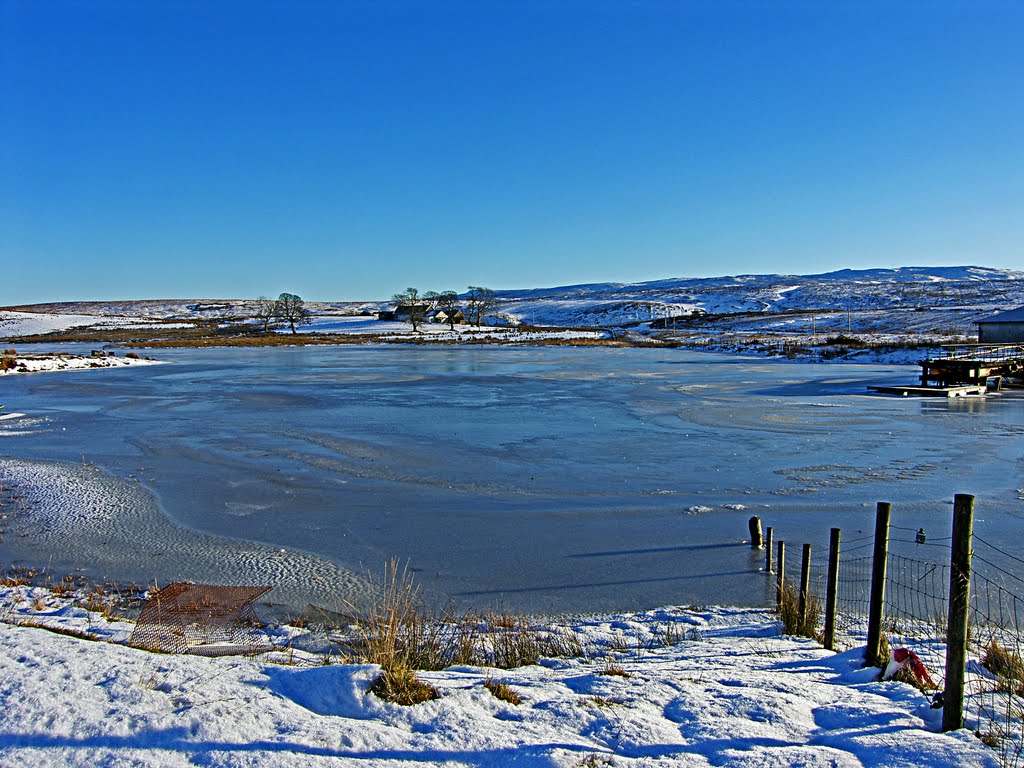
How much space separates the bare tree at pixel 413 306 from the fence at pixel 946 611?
79.0 metres

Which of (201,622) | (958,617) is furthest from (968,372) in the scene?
(201,622)

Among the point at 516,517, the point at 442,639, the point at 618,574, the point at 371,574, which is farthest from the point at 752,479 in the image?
the point at 442,639

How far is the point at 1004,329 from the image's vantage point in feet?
125

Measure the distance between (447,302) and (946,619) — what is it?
9837cm

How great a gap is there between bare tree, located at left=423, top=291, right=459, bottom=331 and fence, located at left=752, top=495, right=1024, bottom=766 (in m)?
89.4

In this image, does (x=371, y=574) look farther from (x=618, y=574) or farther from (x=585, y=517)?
(x=585, y=517)

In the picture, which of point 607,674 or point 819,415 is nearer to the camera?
point 607,674

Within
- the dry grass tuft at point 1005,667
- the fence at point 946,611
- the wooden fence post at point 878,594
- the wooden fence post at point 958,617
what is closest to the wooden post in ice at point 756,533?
the fence at point 946,611

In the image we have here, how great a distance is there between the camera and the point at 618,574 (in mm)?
7379

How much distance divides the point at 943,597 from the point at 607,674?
3821 mm

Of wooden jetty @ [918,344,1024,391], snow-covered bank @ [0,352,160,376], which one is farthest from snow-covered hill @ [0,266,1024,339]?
snow-covered bank @ [0,352,160,376]

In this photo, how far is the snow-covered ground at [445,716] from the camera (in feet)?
10.2

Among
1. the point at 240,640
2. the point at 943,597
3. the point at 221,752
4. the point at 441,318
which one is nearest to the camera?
the point at 221,752

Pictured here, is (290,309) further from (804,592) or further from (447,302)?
(804,592)
